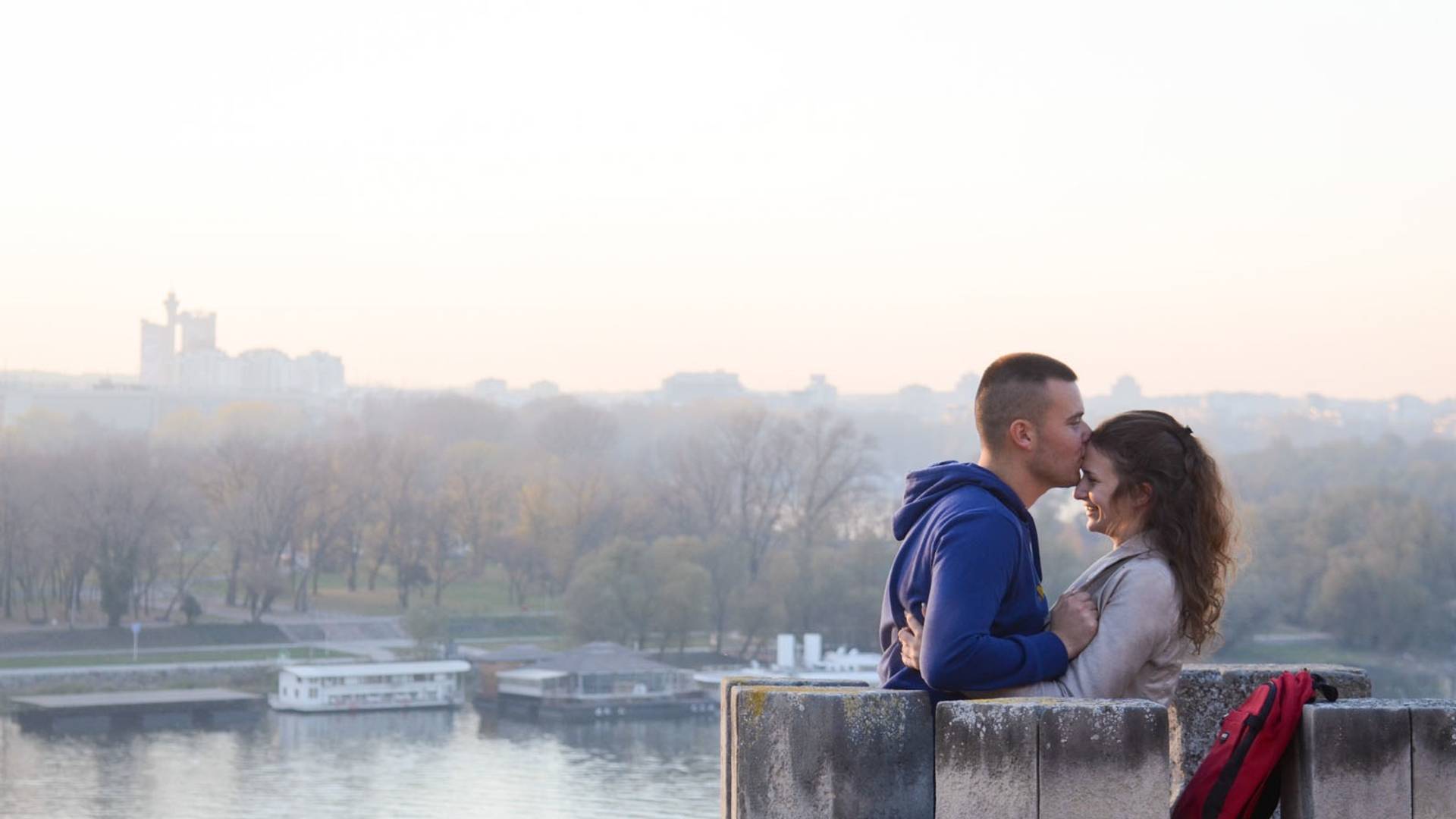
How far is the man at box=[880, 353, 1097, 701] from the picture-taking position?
2.47m

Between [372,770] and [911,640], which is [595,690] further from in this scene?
[911,640]

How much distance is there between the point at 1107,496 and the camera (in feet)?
9.05

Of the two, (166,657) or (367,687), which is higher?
(166,657)

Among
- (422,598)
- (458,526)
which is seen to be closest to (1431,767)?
(422,598)

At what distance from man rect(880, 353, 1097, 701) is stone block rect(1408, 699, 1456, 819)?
411 millimetres

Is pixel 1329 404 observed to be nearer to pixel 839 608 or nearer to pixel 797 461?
pixel 797 461

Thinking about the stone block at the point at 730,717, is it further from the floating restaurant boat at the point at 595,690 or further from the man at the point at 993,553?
the floating restaurant boat at the point at 595,690

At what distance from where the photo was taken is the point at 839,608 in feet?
128

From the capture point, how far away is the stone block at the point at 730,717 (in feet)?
8.45

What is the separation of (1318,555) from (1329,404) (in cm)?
9486

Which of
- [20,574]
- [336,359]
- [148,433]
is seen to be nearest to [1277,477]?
[148,433]

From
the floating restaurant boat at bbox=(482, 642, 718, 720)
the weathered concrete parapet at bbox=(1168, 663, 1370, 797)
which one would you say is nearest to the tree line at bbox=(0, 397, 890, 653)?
the floating restaurant boat at bbox=(482, 642, 718, 720)

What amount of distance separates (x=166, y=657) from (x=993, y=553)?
33.3 metres

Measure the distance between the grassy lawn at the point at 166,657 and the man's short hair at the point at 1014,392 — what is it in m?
32.1
